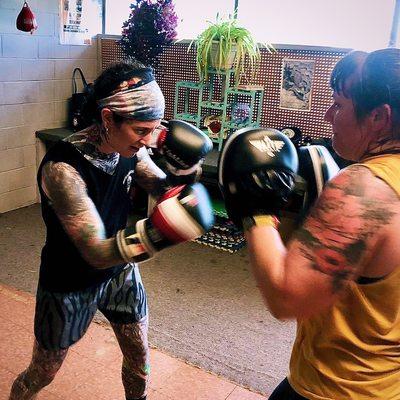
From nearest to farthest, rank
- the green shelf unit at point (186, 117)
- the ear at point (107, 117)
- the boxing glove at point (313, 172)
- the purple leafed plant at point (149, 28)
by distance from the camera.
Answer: the boxing glove at point (313, 172) < the ear at point (107, 117) < the purple leafed plant at point (149, 28) < the green shelf unit at point (186, 117)

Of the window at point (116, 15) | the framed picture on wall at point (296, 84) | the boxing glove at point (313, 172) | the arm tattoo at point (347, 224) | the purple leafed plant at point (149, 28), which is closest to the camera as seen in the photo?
the arm tattoo at point (347, 224)

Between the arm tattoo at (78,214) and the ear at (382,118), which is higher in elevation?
the ear at (382,118)

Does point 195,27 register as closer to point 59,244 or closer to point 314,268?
point 59,244

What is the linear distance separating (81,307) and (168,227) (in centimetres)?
49

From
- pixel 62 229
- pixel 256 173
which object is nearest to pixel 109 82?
pixel 62 229

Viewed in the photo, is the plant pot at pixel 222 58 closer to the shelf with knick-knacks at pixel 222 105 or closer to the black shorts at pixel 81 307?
the shelf with knick-knacks at pixel 222 105

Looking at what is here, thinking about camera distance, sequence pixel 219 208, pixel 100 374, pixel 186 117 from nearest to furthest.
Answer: pixel 100 374
pixel 219 208
pixel 186 117

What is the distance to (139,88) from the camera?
4.82 ft

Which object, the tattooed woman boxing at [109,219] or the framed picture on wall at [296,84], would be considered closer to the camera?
the tattooed woman boxing at [109,219]

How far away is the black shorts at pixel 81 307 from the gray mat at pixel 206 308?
2.57 ft

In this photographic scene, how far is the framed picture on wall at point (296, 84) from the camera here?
11.8 ft

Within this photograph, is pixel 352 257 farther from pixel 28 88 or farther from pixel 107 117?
pixel 28 88

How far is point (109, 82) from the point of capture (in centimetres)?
148

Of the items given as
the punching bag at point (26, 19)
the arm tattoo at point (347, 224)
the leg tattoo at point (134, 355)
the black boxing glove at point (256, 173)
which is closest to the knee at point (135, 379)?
the leg tattoo at point (134, 355)
